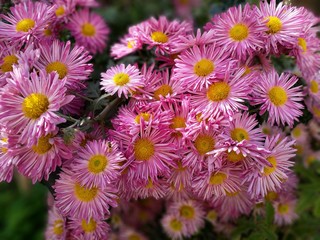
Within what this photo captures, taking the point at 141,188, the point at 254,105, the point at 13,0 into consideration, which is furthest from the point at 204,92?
the point at 13,0

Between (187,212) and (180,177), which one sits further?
(187,212)

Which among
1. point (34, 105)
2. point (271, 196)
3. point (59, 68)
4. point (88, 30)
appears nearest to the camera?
point (34, 105)

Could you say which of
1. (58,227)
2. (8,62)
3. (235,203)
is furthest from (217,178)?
(8,62)

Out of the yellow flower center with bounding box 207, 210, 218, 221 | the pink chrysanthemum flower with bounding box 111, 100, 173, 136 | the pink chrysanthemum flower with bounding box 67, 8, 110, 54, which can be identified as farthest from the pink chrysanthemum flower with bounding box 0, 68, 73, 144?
the yellow flower center with bounding box 207, 210, 218, 221

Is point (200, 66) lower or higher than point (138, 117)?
higher

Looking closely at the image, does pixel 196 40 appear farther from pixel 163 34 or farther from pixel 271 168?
pixel 271 168

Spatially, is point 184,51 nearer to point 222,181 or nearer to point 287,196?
point 222,181
